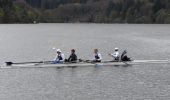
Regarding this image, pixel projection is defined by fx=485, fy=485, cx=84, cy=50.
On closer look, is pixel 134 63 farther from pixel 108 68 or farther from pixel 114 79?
pixel 114 79

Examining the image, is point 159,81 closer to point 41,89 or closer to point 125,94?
point 125,94

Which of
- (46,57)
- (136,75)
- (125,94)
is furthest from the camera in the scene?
(46,57)

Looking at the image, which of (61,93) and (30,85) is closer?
(61,93)

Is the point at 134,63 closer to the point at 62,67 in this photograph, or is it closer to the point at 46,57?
the point at 62,67

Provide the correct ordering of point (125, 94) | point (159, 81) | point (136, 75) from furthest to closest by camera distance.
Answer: point (136, 75), point (159, 81), point (125, 94)

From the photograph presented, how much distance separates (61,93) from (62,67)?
14.4 meters

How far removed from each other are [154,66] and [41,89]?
2209cm

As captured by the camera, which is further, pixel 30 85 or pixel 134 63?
pixel 134 63

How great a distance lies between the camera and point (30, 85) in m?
50.1

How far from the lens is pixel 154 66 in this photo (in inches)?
2559

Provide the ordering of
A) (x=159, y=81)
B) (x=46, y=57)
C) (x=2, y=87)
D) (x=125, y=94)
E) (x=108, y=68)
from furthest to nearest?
(x=46, y=57) → (x=108, y=68) → (x=159, y=81) → (x=2, y=87) → (x=125, y=94)

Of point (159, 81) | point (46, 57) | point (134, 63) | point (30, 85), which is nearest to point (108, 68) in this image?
point (134, 63)

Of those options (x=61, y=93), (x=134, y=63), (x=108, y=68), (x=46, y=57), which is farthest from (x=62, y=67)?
(x=46, y=57)

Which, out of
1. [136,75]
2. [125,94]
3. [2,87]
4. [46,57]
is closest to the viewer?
[125,94]
